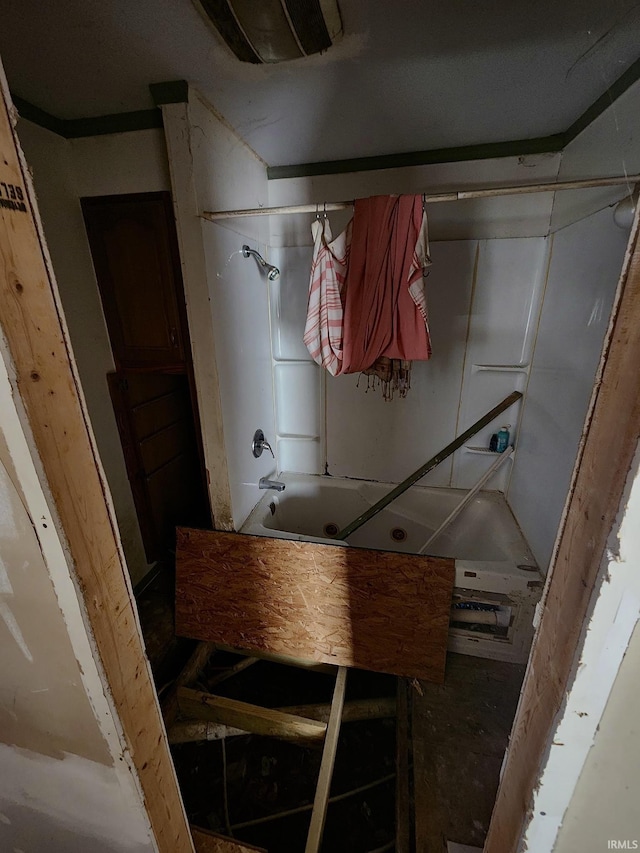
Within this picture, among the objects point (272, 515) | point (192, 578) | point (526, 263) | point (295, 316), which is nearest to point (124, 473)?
point (192, 578)

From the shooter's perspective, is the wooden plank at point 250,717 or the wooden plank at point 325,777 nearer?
the wooden plank at point 325,777

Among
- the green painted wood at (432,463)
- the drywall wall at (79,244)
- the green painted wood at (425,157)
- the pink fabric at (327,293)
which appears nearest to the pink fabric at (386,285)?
the pink fabric at (327,293)

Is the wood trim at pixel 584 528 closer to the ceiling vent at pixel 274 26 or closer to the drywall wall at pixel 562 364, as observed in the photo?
the drywall wall at pixel 562 364

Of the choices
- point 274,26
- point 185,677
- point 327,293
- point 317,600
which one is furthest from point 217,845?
point 274,26

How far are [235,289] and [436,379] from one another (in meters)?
1.13

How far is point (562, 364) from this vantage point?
4.23 ft

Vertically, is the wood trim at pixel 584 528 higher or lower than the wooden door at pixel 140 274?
lower

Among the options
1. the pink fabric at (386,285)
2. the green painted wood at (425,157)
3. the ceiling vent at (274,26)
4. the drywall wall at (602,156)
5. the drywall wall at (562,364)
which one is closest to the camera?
the ceiling vent at (274,26)

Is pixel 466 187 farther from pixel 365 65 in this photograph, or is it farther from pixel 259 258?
pixel 259 258

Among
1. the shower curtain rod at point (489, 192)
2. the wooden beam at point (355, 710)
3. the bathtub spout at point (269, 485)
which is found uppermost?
the shower curtain rod at point (489, 192)

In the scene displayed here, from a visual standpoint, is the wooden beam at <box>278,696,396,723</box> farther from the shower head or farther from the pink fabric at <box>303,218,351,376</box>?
A: the shower head

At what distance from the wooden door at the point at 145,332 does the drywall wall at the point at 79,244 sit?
0.13 feet

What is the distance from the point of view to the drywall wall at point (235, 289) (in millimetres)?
1159

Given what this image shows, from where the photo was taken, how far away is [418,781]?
104 centimetres
